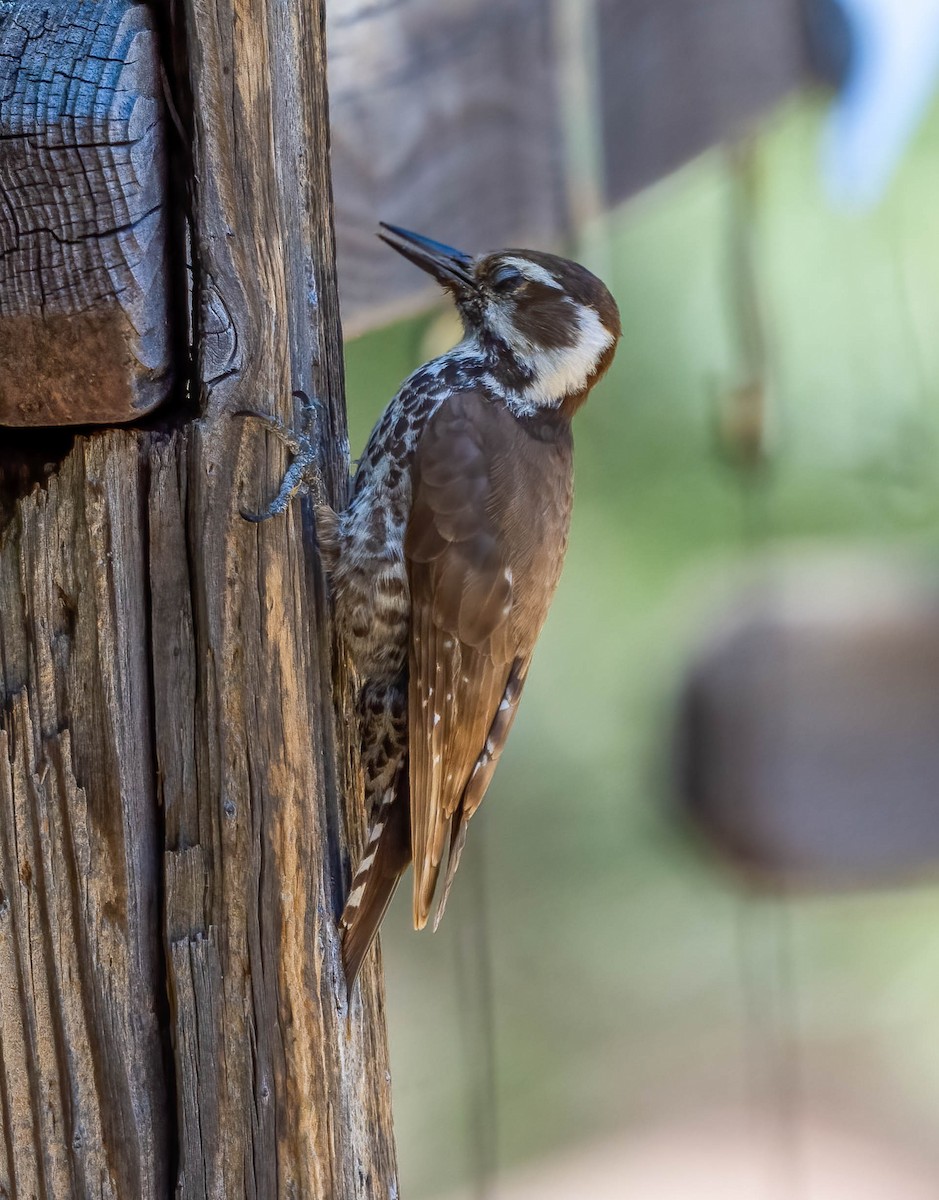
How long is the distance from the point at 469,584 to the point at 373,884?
0.59 meters

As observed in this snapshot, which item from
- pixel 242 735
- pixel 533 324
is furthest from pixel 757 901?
pixel 242 735

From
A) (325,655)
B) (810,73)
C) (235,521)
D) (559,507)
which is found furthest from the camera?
(810,73)

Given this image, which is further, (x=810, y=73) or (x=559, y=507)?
(x=810, y=73)

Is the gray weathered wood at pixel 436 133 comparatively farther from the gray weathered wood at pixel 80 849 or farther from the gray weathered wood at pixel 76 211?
the gray weathered wood at pixel 80 849

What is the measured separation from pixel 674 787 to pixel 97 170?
1.78 meters

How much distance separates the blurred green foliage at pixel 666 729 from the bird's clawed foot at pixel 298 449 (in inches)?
36.4

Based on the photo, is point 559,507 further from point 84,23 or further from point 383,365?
point 84,23

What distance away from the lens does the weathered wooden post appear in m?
1.24

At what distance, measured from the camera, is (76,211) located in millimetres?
1228

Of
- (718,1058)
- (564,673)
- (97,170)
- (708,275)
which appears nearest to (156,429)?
Answer: (97,170)

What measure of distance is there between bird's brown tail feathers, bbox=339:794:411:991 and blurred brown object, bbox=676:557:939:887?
3.32ft

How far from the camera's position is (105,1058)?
4.17 feet

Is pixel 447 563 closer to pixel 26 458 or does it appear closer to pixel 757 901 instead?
pixel 26 458

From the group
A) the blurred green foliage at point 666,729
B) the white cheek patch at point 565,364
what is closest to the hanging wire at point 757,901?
the blurred green foliage at point 666,729
